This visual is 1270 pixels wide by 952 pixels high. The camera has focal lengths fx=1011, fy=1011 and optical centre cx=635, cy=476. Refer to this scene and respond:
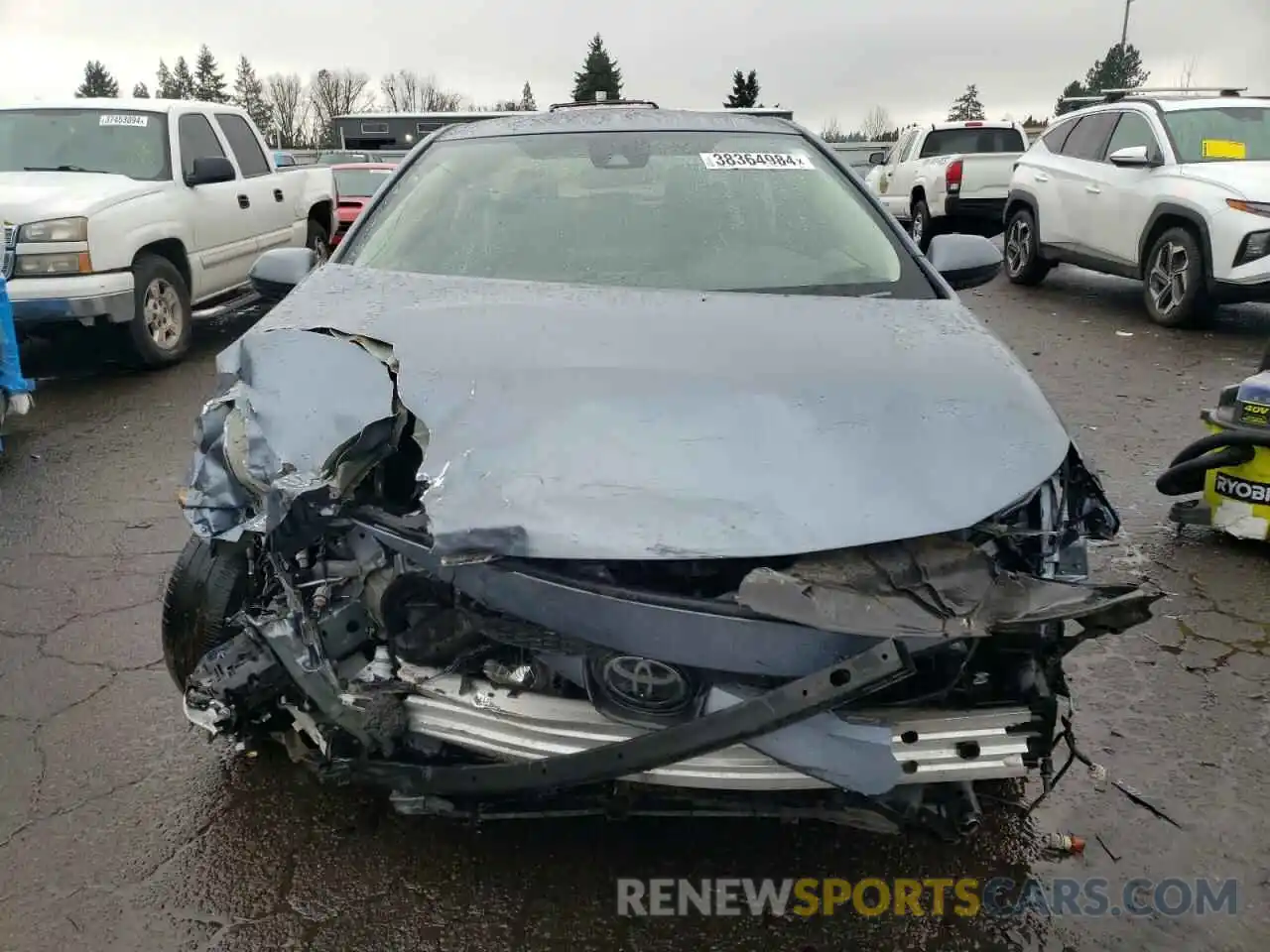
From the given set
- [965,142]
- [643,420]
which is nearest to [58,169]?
[643,420]

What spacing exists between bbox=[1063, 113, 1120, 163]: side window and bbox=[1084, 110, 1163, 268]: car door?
11 cm

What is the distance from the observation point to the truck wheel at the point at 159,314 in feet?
23.4

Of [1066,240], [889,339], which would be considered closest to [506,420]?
[889,339]

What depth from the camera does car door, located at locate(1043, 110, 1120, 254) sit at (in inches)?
372

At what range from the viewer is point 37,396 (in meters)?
6.86

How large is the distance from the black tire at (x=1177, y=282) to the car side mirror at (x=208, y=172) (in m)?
7.47

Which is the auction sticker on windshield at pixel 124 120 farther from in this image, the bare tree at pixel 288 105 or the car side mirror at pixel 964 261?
the bare tree at pixel 288 105

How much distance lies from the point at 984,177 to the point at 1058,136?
10.5 feet

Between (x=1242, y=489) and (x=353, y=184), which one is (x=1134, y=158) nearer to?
(x=1242, y=489)

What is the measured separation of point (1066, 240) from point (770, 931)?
30.2ft

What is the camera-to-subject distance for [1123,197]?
884 centimetres

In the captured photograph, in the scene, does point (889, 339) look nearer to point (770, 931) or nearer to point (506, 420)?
point (506, 420)

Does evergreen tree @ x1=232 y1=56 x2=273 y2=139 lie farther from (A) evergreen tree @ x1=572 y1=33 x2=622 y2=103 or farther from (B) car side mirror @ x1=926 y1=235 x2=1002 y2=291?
(B) car side mirror @ x1=926 y1=235 x2=1002 y2=291

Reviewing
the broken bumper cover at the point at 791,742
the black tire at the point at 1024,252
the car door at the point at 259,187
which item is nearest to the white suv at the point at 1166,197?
the black tire at the point at 1024,252
